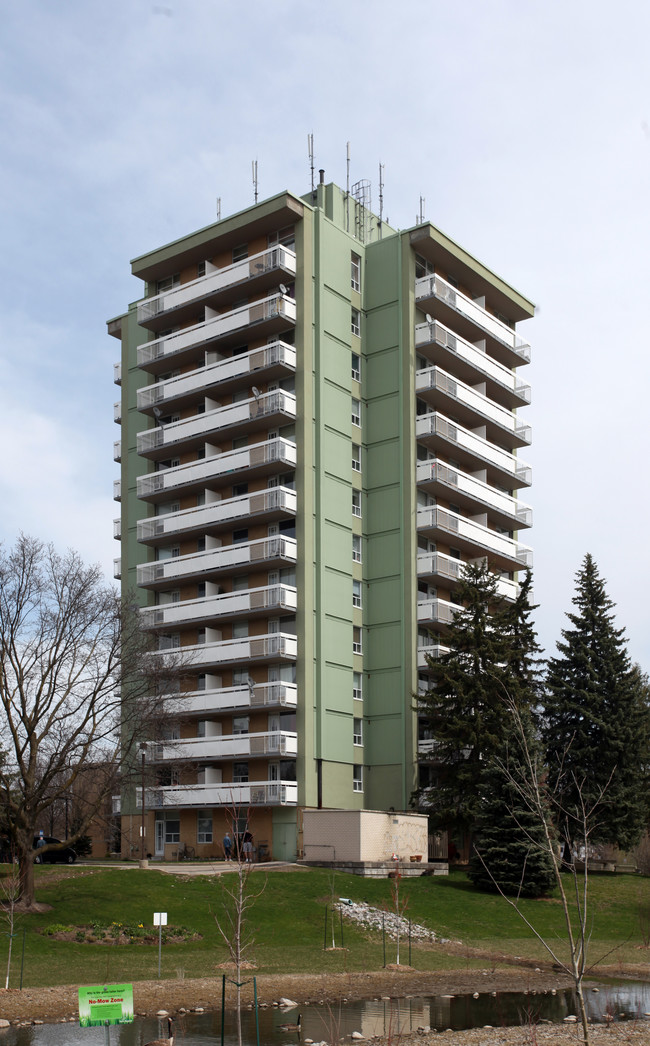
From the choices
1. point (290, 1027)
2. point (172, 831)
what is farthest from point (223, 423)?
point (290, 1027)

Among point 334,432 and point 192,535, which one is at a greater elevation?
point 334,432

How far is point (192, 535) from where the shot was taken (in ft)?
204

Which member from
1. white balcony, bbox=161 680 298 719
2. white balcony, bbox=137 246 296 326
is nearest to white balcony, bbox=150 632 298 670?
white balcony, bbox=161 680 298 719

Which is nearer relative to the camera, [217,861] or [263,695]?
[217,861]

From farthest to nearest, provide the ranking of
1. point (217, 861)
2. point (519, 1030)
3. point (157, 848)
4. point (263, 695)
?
point (157, 848), point (263, 695), point (217, 861), point (519, 1030)

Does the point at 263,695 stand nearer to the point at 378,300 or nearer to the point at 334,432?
the point at 334,432

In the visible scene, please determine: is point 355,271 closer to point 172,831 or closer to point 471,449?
point 471,449

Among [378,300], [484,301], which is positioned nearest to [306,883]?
[378,300]

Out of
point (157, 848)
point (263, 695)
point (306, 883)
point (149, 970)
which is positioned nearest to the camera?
point (149, 970)

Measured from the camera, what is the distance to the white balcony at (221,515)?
57031 mm

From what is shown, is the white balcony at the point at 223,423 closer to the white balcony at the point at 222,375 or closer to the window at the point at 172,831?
the white balcony at the point at 222,375

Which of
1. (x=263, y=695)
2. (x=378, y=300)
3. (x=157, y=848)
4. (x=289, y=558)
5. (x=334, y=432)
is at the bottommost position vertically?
(x=157, y=848)

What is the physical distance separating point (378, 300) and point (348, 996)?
44041mm

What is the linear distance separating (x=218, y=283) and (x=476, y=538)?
2023cm
